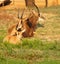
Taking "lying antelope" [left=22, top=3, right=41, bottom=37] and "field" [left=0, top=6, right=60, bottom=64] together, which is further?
"lying antelope" [left=22, top=3, right=41, bottom=37]

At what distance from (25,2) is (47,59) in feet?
36.3

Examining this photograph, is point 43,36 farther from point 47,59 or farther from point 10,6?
point 10,6

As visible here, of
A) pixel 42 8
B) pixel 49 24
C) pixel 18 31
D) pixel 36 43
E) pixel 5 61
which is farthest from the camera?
pixel 42 8

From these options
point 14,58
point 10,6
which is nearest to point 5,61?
point 14,58

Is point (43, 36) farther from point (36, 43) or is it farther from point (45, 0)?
point (45, 0)

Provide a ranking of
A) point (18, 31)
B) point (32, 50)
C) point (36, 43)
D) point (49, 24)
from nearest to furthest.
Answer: point (32, 50), point (36, 43), point (18, 31), point (49, 24)

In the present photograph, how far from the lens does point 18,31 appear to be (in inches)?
448

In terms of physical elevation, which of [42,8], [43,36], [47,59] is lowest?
[42,8]

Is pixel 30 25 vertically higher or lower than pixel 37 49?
lower

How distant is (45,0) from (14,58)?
35.9 feet

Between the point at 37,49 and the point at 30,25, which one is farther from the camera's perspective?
the point at 30,25

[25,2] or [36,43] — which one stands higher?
[36,43]

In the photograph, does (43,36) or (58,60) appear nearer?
(58,60)

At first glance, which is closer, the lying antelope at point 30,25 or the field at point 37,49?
the field at point 37,49
